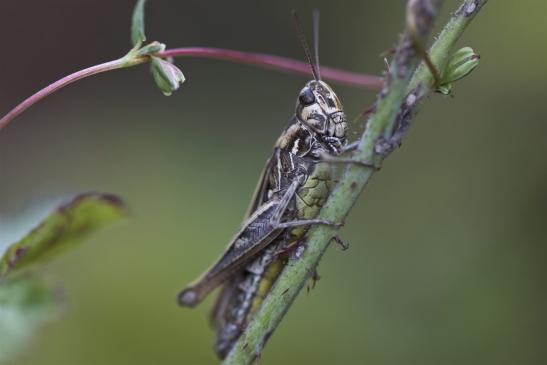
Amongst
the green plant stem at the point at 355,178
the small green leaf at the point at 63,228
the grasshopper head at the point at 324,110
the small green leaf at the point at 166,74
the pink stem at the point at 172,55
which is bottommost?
the green plant stem at the point at 355,178

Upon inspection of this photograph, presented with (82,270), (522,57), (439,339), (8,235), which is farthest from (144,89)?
(8,235)

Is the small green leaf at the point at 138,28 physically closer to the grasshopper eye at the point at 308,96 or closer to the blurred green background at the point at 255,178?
the blurred green background at the point at 255,178

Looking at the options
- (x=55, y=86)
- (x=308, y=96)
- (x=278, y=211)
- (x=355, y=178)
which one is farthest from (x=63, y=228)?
(x=308, y=96)

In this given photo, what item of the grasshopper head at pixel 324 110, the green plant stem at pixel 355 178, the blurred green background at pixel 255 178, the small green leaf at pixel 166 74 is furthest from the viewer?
the blurred green background at pixel 255 178

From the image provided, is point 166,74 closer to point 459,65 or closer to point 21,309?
point 459,65

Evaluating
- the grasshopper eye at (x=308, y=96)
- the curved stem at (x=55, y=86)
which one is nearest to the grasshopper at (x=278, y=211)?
the grasshopper eye at (x=308, y=96)

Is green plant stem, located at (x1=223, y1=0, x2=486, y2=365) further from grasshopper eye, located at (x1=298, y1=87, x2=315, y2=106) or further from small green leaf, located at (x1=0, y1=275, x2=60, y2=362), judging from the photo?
grasshopper eye, located at (x1=298, y1=87, x2=315, y2=106)

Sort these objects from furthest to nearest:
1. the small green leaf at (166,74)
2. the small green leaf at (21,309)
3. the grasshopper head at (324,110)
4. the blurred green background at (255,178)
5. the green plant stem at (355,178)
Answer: the blurred green background at (255,178), the grasshopper head at (324,110), the small green leaf at (21,309), the small green leaf at (166,74), the green plant stem at (355,178)
